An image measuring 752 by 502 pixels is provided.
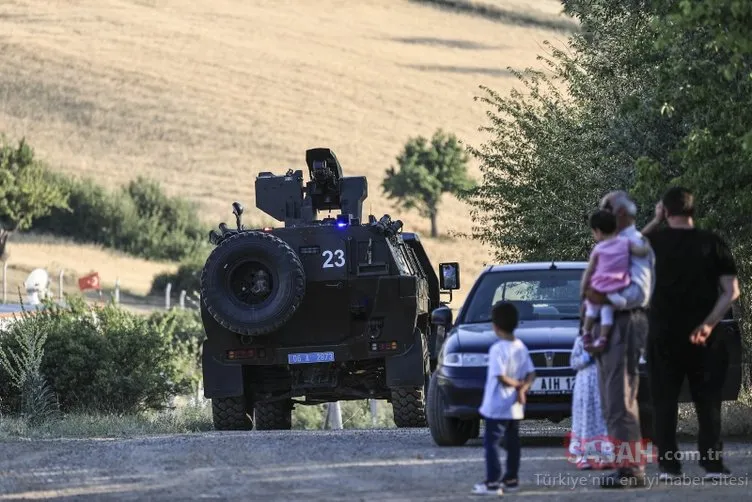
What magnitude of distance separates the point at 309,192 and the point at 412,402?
3.45 m

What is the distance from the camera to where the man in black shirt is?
443 inches

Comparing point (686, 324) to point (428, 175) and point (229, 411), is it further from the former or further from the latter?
point (428, 175)

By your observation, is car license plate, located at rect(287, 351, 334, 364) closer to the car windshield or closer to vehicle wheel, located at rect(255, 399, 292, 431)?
vehicle wheel, located at rect(255, 399, 292, 431)

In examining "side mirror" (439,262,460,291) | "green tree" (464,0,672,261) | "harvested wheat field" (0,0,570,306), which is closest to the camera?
"side mirror" (439,262,460,291)

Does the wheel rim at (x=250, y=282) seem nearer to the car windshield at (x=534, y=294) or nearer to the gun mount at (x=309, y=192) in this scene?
the gun mount at (x=309, y=192)

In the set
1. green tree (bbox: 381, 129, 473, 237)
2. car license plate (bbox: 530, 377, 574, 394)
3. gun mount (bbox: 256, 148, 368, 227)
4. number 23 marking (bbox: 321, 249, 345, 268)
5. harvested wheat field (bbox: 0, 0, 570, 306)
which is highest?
harvested wheat field (bbox: 0, 0, 570, 306)

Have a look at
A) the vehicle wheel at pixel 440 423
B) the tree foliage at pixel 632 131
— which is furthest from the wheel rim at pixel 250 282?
the vehicle wheel at pixel 440 423

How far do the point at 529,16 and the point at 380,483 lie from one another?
111 metres

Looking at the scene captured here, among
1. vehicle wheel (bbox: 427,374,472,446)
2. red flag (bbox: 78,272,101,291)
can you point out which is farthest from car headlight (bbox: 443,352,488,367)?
red flag (bbox: 78,272,101,291)

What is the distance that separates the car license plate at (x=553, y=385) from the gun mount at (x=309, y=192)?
841 centimetres

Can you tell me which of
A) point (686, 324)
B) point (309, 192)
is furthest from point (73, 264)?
point (686, 324)

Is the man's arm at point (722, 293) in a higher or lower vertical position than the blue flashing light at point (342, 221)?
lower

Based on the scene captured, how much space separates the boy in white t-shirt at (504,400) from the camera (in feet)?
34.9

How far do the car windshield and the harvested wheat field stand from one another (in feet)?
185
